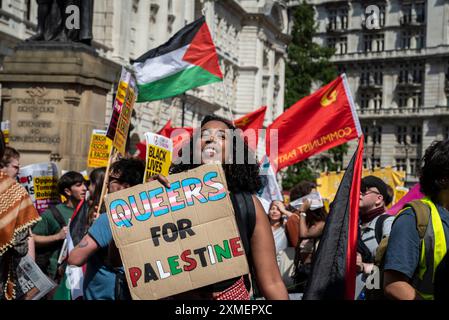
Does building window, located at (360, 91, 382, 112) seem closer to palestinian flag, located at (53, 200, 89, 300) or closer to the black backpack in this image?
the black backpack

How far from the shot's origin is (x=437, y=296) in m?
3.67

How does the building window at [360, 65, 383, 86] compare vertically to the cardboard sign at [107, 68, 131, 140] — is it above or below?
above

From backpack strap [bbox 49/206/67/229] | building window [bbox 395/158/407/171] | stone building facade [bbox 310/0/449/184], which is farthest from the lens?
building window [bbox 395/158/407/171]

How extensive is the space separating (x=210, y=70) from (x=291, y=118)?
4.99 ft

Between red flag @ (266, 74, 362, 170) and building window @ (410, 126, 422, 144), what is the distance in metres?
67.3

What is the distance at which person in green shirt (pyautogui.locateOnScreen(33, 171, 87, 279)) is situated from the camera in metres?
7.36

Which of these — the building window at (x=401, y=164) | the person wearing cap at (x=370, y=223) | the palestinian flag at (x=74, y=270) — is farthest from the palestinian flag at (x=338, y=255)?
the building window at (x=401, y=164)

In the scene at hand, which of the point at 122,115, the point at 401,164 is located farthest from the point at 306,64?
the point at 122,115

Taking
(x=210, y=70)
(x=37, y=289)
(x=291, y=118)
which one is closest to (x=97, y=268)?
(x=37, y=289)

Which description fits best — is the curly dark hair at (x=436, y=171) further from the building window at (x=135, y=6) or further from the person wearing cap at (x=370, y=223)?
the building window at (x=135, y=6)

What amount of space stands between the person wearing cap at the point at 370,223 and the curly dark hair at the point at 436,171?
138cm

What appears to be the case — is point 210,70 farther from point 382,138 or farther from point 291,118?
point 382,138

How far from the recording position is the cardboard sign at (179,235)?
13.2ft

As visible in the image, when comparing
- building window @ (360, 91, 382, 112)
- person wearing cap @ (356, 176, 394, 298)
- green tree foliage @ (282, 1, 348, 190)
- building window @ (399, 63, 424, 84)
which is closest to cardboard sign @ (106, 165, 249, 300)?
person wearing cap @ (356, 176, 394, 298)
